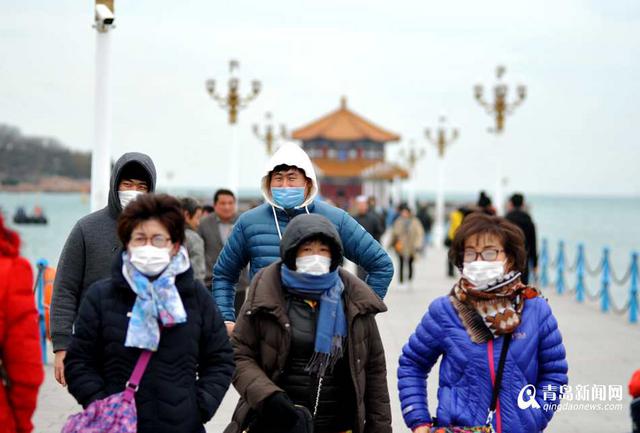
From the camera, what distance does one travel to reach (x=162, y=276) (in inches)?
157

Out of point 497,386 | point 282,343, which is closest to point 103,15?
point 282,343

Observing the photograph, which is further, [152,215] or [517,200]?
[517,200]

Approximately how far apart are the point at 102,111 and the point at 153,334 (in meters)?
5.53

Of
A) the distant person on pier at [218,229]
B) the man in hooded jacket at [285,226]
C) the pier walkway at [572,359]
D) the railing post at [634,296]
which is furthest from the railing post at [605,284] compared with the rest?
the man in hooded jacket at [285,226]

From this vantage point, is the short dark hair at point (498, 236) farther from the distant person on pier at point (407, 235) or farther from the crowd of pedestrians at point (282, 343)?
the distant person on pier at point (407, 235)

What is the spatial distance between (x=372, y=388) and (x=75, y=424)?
1.37m

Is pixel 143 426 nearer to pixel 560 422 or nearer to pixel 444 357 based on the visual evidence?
pixel 444 357

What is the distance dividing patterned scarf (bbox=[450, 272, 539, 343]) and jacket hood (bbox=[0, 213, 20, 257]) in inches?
74.4

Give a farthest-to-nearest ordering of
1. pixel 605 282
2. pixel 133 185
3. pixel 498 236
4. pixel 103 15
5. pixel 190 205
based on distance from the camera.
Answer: pixel 605 282, pixel 190 205, pixel 103 15, pixel 133 185, pixel 498 236

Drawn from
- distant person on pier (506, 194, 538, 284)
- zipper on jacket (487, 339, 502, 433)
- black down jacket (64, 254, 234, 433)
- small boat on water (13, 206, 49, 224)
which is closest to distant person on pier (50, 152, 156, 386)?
black down jacket (64, 254, 234, 433)

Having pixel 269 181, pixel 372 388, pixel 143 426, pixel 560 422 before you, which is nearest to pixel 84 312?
pixel 143 426

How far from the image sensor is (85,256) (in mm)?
5324

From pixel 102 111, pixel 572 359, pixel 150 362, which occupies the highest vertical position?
pixel 102 111

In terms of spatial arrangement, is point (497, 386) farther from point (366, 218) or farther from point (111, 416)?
point (366, 218)
